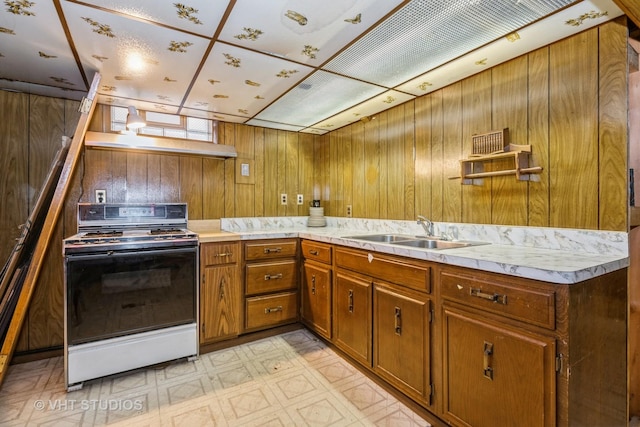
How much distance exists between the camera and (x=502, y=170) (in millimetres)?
1952

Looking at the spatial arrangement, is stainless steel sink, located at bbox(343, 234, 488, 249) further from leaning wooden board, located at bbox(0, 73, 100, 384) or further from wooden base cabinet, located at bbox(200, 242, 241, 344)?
leaning wooden board, located at bbox(0, 73, 100, 384)

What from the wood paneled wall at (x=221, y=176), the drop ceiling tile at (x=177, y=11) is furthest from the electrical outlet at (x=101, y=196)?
the drop ceiling tile at (x=177, y=11)

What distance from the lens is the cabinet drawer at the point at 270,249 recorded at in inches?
106

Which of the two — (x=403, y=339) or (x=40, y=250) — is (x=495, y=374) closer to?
(x=403, y=339)

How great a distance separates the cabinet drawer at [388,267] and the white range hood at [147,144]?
4.52ft

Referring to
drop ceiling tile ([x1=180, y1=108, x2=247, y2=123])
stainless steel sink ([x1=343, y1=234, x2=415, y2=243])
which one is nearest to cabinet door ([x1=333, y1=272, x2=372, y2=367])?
stainless steel sink ([x1=343, y1=234, x2=415, y2=243])

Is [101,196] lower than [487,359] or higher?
higher

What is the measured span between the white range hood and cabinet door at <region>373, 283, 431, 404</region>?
1770mm

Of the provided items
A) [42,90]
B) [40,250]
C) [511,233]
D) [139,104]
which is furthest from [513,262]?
[42,90]

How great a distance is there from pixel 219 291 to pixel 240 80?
162 cm

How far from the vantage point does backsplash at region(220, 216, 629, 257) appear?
153 cm

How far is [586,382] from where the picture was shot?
123cm

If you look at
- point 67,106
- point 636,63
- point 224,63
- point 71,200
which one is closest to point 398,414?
point 636,63

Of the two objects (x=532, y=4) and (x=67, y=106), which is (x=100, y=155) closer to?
(x=67, y=106)
